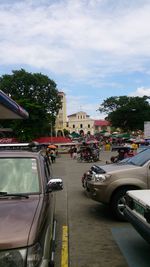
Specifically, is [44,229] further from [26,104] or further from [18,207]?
[26,104]

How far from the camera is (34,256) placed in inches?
132

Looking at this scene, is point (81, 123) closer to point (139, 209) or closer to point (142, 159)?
point (142, 159)

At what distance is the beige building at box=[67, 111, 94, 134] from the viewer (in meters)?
153

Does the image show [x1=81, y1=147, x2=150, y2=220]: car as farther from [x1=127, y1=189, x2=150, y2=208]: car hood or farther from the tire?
[x1=127, y1=189, x2=150, y2=208]: car hood

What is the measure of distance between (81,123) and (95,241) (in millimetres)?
148084

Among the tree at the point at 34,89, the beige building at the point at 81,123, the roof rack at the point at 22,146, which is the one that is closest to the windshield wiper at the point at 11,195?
the roof rack at the point at 22,146

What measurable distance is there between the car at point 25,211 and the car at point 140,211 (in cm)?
114

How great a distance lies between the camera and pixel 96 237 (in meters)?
7.04

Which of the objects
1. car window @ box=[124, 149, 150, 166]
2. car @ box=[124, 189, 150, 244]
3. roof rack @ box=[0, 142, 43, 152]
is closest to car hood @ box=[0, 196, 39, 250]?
car @ box=[124, 189, 150, 244]

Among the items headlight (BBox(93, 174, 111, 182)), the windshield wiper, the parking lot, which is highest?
the windshield wiper

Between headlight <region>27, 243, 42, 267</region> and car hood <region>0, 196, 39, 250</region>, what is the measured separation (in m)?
0.08

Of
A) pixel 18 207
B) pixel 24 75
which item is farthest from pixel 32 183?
pixel 24 75

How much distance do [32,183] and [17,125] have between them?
60.1m

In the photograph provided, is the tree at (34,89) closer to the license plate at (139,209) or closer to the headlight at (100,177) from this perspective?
the headlight at (100,177)
